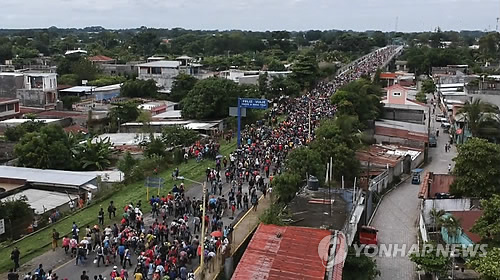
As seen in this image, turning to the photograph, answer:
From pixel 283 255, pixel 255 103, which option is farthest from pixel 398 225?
pixel 255 103

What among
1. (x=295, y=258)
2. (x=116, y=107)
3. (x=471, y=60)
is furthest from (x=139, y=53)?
(x=295, y=258)

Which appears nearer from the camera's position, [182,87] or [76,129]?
[76,129]

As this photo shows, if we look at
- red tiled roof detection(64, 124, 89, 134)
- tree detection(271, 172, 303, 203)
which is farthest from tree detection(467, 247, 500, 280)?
red tiled roof detection(64, 124, 89, 134)

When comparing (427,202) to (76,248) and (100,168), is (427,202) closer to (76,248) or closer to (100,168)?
(76,248)

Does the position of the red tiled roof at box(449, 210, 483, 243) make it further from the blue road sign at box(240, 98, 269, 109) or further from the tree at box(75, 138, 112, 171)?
the tree at box(75, 138, 112, 171)

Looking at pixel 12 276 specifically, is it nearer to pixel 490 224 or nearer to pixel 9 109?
pixel 490 224

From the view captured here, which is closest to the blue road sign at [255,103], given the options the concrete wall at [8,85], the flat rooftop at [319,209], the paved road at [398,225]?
the paved road at [398,225]
